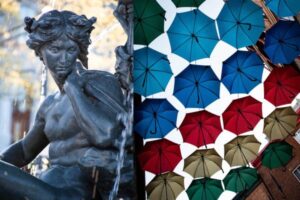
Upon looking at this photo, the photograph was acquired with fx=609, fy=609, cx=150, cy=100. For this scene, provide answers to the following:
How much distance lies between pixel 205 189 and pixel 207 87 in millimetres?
717

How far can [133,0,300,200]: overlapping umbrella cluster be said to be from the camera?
411 centimetres

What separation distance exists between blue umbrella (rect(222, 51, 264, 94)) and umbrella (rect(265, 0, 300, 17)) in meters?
0.35

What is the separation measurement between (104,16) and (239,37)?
456cm

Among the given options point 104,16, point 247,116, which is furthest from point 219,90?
point 104,16

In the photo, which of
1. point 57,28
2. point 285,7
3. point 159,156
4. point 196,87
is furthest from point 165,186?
point 285,7

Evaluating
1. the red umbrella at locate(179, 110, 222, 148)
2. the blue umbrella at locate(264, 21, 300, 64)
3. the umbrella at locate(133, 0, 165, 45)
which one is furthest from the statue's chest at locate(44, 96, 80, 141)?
the blue umbrella at locate(264, 21, 300, 64)

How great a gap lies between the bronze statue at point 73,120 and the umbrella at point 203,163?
3.16 ft

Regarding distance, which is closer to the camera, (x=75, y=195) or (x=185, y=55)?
(x=75, y=195)

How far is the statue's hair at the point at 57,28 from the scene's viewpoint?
11.1 feet

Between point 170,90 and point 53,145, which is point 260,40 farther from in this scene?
point 53,145

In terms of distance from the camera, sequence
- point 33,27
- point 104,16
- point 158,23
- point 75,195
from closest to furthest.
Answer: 1. point 75,195
2. point 33,27
3. point 158,23
4. point 104,16

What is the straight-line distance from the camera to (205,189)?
13.7 feet

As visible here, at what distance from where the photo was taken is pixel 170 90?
434 centimetres

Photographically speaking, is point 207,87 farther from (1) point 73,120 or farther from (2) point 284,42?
(1) point 73,120
